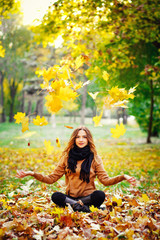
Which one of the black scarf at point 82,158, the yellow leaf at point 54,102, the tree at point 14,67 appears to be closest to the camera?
the yellow leaf at point 54,102

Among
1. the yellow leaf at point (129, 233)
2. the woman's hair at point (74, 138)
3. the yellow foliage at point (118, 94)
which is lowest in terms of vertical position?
the yellow leaf at point (129, 233)

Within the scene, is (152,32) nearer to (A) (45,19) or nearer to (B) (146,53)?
(B) (146,53)

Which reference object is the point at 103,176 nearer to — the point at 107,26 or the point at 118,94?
the point at 118,94

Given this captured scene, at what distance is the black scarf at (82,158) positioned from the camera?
9.43ft

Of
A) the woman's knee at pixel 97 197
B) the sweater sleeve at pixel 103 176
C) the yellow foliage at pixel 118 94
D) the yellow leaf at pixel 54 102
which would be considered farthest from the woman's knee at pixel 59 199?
the yellow foliage at pixel 118 94

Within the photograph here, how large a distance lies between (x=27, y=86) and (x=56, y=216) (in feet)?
57.1

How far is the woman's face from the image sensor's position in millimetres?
2994

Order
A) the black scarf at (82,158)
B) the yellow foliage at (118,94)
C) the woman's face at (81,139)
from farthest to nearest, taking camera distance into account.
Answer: the woman's face at (81,139)
the black scarf at (82,158)
the yellow foliage at (118,94)

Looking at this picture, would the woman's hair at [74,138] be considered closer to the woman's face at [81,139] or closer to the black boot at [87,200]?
the woman's face at [81,139]

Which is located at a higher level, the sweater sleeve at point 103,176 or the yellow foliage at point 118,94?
the yellow foliage at point 118,94

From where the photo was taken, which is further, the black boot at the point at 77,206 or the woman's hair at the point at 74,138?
the woman's hair at the point at 74,138

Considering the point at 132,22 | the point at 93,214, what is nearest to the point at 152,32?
the point at 132,22

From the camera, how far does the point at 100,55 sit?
6406 millimetres

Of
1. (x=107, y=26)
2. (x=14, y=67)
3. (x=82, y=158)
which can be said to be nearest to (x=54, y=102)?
(x=82, y=158)
